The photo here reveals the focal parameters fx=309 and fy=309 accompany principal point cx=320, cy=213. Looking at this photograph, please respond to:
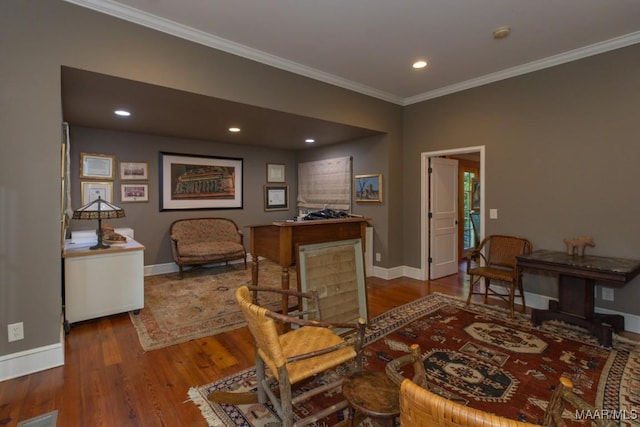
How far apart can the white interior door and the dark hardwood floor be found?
3.32 m

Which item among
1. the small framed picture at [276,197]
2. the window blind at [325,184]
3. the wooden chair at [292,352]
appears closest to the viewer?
the wooden chair at [292,352]

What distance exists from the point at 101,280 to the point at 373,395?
3200 mm

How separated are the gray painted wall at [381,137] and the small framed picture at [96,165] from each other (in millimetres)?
294

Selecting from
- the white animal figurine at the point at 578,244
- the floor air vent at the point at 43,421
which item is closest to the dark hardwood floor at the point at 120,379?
the floor air vent at the point at 43,421

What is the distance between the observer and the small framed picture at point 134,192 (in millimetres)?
5129

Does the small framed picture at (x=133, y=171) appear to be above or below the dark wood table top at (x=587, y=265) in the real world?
above

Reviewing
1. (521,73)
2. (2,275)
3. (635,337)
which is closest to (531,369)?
(635,337)

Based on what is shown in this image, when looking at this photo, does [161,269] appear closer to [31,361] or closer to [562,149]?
[31,361]

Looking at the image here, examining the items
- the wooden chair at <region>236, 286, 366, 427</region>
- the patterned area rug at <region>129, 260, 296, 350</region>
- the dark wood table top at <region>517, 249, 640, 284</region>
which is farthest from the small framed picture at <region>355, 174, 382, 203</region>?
the wooden chair at <region>236, 286, 366, 427</region>

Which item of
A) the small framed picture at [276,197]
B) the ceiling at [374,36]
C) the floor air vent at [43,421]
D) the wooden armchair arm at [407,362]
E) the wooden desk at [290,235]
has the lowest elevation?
the floor air vent at [43,421]

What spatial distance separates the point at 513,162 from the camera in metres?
3.95

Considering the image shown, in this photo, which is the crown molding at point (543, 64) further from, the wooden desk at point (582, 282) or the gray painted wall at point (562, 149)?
the wooden desk at point (582, 282)

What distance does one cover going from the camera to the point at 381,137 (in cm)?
505

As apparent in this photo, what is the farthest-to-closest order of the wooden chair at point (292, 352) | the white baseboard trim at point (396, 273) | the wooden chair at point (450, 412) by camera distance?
the white baseboard trim at point (396, 273) → the wooden chair at point (292, 352) → the wooden chair at point (450, 412)
